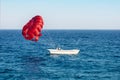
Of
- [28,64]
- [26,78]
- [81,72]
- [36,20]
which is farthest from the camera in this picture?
[28,64]

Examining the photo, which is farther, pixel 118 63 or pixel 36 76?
pixel 118 63

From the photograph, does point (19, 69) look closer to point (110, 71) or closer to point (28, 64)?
point (28, 64)

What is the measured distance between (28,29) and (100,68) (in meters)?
16.7

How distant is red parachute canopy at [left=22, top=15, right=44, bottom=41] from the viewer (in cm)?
7181

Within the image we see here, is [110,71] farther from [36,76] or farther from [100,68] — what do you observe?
[36,76]

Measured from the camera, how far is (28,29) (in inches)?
2872

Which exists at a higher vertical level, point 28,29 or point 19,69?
point 28,29

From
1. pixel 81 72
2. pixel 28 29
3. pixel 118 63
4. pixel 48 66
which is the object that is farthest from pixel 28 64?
pixel 118 63

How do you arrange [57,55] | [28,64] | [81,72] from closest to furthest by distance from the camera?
[81,72]
[28,64]
[57,55]

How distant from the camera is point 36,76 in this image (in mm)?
62781

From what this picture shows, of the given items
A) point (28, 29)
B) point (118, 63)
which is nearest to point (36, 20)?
point (28, 29)

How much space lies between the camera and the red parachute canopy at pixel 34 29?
7181cm

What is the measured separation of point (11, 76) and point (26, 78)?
12.8 feet

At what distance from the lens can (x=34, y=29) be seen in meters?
71.8
